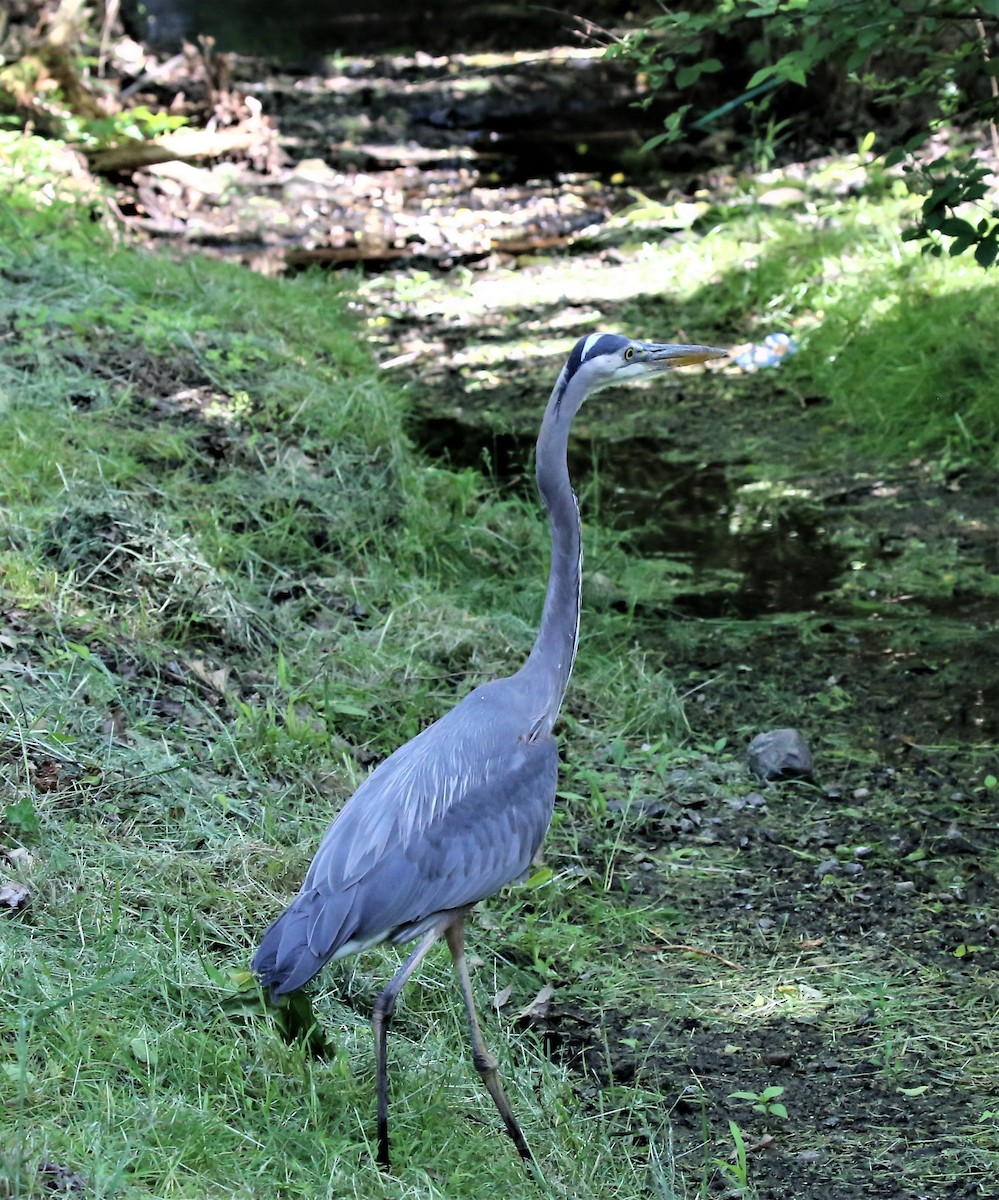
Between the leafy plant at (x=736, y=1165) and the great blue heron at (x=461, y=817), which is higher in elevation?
the great blue heron at (x=461, y=817)

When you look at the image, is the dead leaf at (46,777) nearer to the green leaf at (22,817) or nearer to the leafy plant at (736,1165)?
the green leaf at (22,817)

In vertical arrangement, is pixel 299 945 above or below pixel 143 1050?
above

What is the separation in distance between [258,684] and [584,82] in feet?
49.9

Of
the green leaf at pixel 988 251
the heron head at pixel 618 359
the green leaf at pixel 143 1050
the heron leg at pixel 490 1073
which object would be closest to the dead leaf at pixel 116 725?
the green leaf at pixel 143 1050

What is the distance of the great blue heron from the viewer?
9.99ft

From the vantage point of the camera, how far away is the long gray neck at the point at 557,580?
11.6 ft

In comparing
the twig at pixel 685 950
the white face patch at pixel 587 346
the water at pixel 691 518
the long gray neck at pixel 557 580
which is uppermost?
the white face patch at pixel 587 346

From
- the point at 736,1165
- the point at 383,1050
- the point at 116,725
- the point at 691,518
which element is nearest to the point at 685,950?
the point at 736,1165

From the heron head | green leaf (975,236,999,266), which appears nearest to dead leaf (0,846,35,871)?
the heron head

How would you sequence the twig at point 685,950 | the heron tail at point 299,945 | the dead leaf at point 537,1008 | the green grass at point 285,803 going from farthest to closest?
1. the twig at point 685,950
2. the dead leaf at point 537,1008
3. the green grass at point 285,803
4. the heron tail at point 299,945

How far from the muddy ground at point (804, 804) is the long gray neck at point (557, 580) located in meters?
0.89

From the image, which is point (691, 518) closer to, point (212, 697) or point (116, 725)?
point (212, 697)

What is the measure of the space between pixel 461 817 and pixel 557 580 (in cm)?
63

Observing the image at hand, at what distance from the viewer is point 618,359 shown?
144 inches
